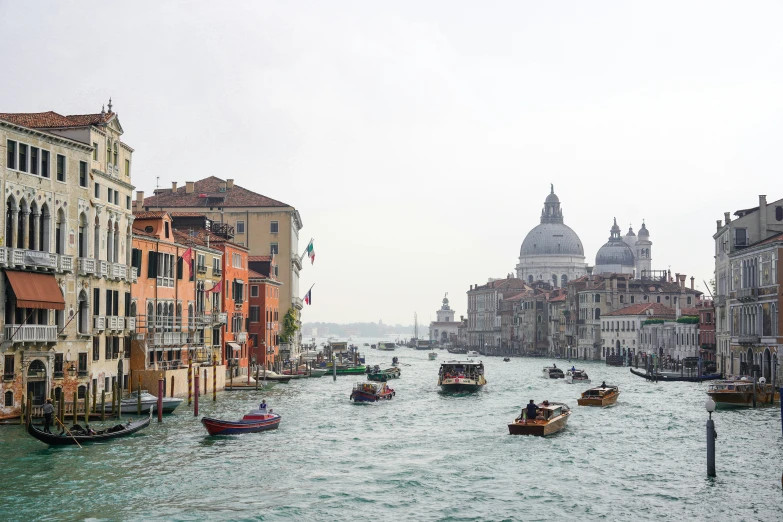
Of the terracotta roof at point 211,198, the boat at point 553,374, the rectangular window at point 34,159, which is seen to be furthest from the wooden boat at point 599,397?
the terracotta roof at point 211,198

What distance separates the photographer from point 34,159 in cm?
3462

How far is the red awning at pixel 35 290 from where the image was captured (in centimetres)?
3291

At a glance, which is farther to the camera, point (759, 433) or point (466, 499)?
point (759, 433)

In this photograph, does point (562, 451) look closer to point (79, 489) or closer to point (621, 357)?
point (79, 489)

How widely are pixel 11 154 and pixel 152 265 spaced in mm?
11859

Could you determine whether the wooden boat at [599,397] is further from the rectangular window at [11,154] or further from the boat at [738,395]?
the rectangular window at [11,154]

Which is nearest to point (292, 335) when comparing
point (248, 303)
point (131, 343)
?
point (248, 303)

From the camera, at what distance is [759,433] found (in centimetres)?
3534

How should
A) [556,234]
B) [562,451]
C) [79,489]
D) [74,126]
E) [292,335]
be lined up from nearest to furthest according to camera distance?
A: [79,489], [562,451], [74,126], [292,335], [556,234]

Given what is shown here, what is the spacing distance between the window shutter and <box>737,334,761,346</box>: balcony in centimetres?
3305

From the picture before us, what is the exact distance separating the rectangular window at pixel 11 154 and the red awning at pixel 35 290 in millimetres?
3534

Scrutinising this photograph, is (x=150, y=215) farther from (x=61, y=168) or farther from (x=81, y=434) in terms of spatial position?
(x=81, y=434)

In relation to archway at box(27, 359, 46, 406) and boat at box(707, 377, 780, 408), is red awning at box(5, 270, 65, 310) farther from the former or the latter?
boat at box(707, 377, 780, 408)

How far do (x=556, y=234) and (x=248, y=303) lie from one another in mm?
142232
